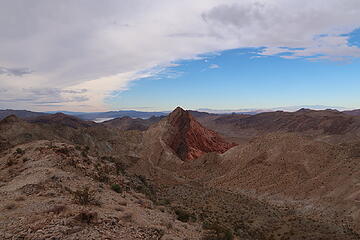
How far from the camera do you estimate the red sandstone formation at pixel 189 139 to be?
206 ft

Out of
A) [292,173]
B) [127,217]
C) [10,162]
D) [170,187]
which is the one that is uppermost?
[10,162]

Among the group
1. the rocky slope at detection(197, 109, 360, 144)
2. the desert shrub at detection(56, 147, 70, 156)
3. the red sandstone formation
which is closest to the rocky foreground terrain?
the desert shrub at detection(56, 147, 70, 156)

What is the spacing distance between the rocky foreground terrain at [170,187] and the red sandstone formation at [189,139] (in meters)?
0.30

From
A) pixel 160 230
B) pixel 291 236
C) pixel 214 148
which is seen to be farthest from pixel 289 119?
pixel 160 230

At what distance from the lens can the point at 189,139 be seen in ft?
218

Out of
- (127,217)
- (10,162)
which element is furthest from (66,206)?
(10,162)

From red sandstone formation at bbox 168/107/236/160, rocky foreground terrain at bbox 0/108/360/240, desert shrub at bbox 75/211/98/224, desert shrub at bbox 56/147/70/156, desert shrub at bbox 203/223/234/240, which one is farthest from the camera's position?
red sandstone formation at bbox 168/107/236/160

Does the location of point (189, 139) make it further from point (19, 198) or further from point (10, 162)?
point (19, 198)

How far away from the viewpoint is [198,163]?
5059 centimetres

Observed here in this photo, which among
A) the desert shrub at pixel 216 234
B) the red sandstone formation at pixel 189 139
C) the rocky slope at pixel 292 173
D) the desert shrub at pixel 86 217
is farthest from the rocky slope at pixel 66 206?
the red sandstone formation at pixel 189 139

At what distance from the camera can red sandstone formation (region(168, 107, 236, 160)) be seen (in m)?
62.8

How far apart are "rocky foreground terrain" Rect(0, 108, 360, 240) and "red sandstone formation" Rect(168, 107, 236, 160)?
300mm

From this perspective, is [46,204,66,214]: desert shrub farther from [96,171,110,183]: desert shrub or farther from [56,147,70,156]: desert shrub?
[56,147,70,156]: desert shrub

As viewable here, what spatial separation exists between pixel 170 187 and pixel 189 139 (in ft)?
105
